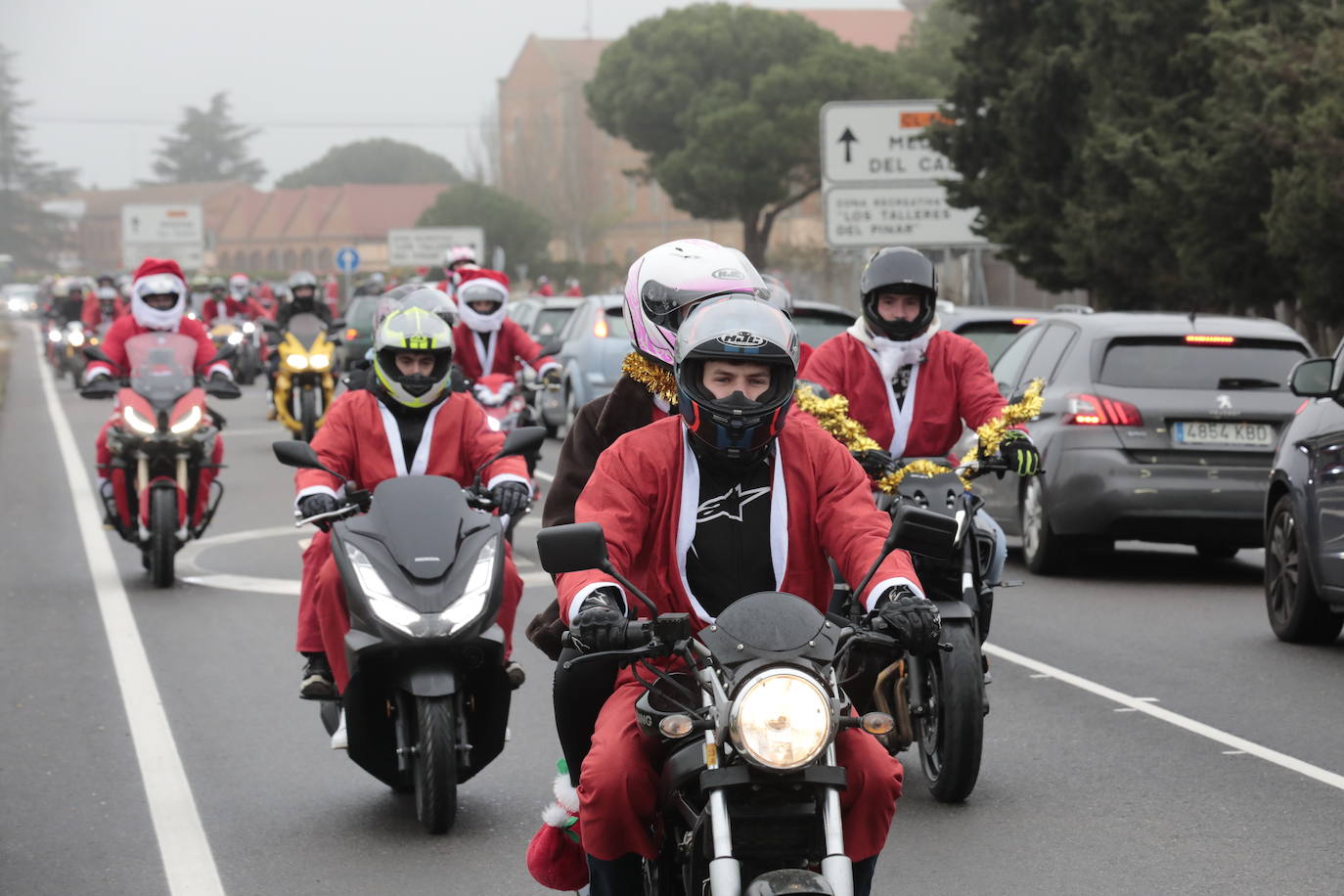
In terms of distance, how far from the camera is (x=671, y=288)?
17.3ft

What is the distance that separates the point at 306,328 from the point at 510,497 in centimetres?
1657

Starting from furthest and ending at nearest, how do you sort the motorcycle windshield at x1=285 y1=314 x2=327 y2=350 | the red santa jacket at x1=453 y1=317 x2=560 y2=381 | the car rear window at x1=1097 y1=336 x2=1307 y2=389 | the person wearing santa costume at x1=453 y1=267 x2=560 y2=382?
the motorcycle windshield at x1=285 y1=314 x2=327 y2=350, the red santa jacket at x1=453 y1=317 x2=560 y2=381, the person wearing santa costume at x1=453 y1=267 x2=560 y2=382, the car rear window at x1=1097 y1=336 x2=1307 y2=389

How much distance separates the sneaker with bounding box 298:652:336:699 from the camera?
717 centimetres

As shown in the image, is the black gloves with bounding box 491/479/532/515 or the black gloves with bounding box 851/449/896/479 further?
the black gloves with bounding box 851/449/896/479

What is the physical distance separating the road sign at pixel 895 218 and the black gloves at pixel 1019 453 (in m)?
24.4

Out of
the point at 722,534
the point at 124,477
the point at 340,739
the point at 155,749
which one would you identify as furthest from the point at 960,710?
the point at 124,477

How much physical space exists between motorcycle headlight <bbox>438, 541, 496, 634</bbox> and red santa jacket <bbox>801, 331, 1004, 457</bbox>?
1973 mm

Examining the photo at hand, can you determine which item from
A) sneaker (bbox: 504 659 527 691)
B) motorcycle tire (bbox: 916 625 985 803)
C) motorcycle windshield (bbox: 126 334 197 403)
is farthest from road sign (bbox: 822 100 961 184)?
sneaker (bbox: 504 659 527 691)

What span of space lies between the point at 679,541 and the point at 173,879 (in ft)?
8.27

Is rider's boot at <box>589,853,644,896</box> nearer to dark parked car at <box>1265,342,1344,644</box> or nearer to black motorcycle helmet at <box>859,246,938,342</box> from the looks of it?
black motorcycle helmet at <box>859,246,938,342</box>

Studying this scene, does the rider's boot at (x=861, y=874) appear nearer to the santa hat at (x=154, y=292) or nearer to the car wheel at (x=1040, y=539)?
the car wheel at (x=1040, y=539)

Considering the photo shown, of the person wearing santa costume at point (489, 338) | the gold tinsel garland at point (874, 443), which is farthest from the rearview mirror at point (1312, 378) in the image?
the person wearing santa costume at point (489, 338)

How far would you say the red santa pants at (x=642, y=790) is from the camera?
4.19 metres

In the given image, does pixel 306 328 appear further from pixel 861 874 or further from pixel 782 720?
pixel 782 720
